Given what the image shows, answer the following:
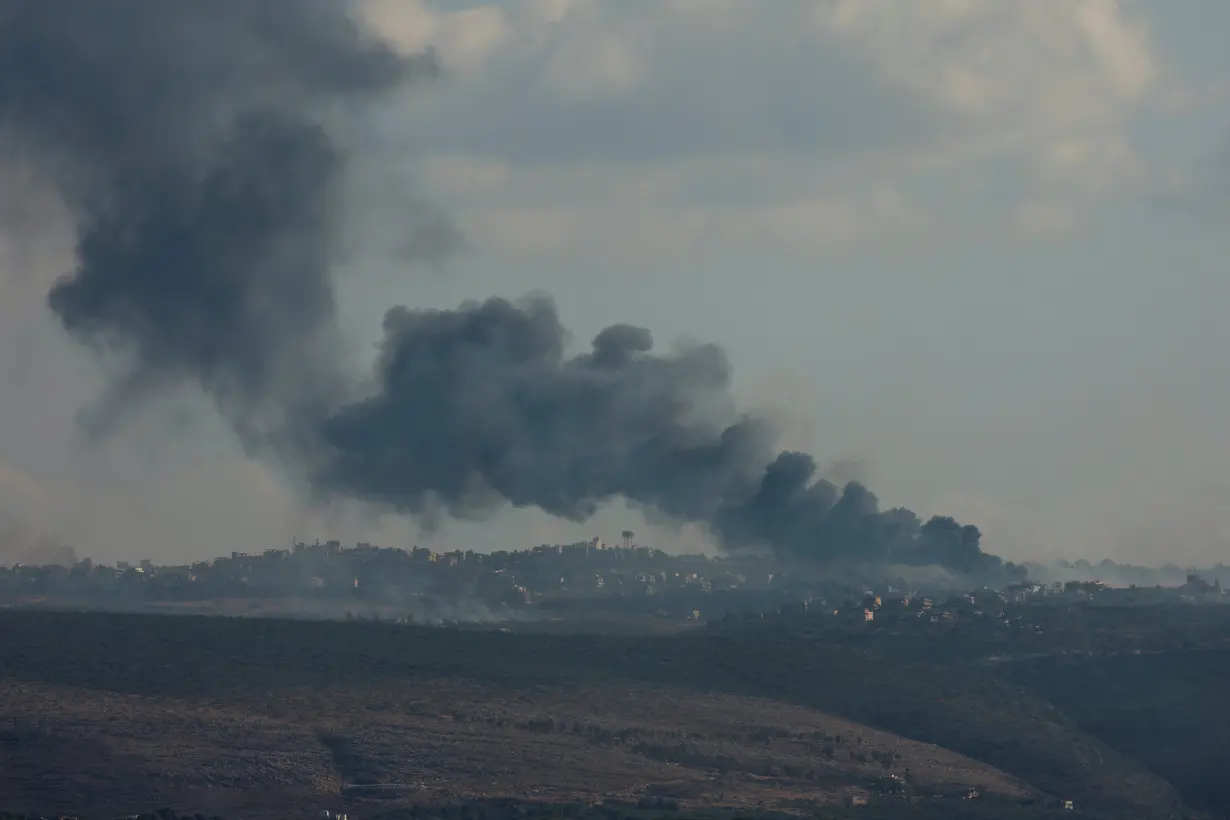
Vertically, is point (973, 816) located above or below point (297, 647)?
below

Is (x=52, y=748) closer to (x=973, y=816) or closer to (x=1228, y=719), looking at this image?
(x=973, y=816)

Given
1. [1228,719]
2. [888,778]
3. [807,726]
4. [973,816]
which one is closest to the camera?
[973,816]

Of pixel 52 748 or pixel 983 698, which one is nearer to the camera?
pixel 52 748

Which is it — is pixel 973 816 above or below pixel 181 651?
below

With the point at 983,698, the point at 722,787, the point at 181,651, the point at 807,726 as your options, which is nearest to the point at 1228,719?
the point at 983,698

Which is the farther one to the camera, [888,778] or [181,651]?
[181,651]

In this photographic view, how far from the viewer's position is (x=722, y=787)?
162m

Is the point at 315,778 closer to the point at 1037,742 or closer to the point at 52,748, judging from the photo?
the point at 52,748

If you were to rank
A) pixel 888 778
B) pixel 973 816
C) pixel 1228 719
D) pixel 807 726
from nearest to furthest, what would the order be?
pixel 973 816, pixel 888 778, pixel 807 726, pixel 1228 719

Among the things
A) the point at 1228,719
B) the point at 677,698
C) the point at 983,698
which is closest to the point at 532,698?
the point at 677,698

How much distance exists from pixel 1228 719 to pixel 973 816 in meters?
47.9

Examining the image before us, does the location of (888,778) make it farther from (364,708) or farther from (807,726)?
(364,708)

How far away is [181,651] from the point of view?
A: 19500 centimetres

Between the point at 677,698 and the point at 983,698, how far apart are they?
2739 cm
